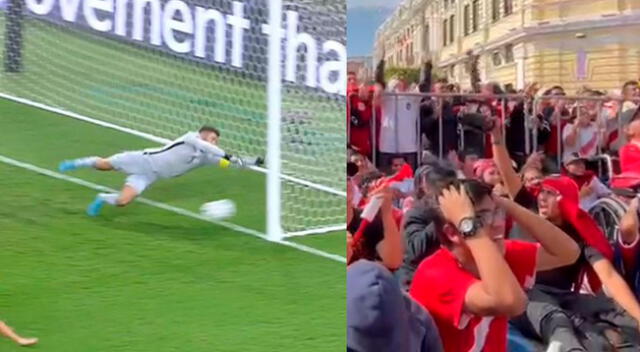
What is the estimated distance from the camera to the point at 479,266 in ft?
6.11

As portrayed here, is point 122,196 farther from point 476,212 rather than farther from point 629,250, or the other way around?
point 629,250

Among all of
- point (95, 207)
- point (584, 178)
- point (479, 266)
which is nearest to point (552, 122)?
point (584, 178)

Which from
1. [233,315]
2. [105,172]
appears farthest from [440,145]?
[105,172]

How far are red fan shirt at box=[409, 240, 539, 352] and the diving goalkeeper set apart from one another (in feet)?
1.56

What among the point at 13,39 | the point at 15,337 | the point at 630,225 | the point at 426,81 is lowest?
the point at 15,337

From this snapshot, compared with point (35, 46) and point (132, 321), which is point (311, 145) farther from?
point (35, 46)

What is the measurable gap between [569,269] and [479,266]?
235 mm

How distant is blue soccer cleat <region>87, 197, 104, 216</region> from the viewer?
193 cm

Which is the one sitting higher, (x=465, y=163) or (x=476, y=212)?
(x=465, y=163)

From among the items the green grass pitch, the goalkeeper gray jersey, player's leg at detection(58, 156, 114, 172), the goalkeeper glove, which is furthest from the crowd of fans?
player's leg at detection(58, 156, 114, 172)

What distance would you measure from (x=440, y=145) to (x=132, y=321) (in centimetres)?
82

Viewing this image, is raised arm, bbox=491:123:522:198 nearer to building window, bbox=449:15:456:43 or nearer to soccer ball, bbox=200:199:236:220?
building window, bbox=449:15:456:43

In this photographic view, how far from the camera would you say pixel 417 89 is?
1873 millimetres

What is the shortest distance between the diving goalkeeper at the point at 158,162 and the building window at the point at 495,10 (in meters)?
0.63
